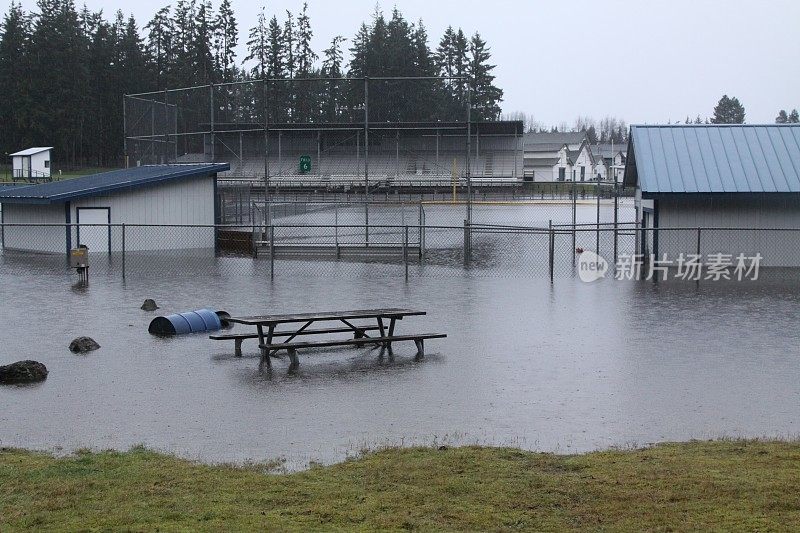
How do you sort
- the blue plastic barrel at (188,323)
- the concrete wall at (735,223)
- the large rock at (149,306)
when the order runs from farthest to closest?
the concrete wall at (735,223) → the large rock at (149,306) → the blue plastic barrel at (188,323)

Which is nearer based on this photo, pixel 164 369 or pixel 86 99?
pixel 164 369

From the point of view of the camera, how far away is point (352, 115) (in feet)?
122

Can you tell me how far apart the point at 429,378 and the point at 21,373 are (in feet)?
17.1

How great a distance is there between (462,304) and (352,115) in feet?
61.2

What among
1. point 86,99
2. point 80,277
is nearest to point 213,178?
point 80,277

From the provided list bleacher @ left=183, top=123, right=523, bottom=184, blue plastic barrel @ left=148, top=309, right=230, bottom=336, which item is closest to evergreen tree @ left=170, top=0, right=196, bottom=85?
bleacher @ left=183, top=123, right=523, bottom=184

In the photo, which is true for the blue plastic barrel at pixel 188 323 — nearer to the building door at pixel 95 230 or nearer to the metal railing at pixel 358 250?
the metal railing at pixel 358 250

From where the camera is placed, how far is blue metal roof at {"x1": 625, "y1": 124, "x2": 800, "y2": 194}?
1064 inches

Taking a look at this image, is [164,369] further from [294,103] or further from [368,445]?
[294,103]

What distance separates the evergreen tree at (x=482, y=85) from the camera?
64.7 metres

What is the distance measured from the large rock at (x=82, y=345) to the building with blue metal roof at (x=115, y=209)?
53.3ft

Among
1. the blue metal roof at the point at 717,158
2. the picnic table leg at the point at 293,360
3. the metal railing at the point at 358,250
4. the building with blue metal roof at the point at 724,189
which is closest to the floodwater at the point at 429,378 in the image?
the picnic table leg at the point at 293,360

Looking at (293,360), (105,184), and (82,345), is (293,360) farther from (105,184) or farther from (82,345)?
(105,184)

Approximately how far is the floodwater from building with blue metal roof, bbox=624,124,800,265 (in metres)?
5.84
